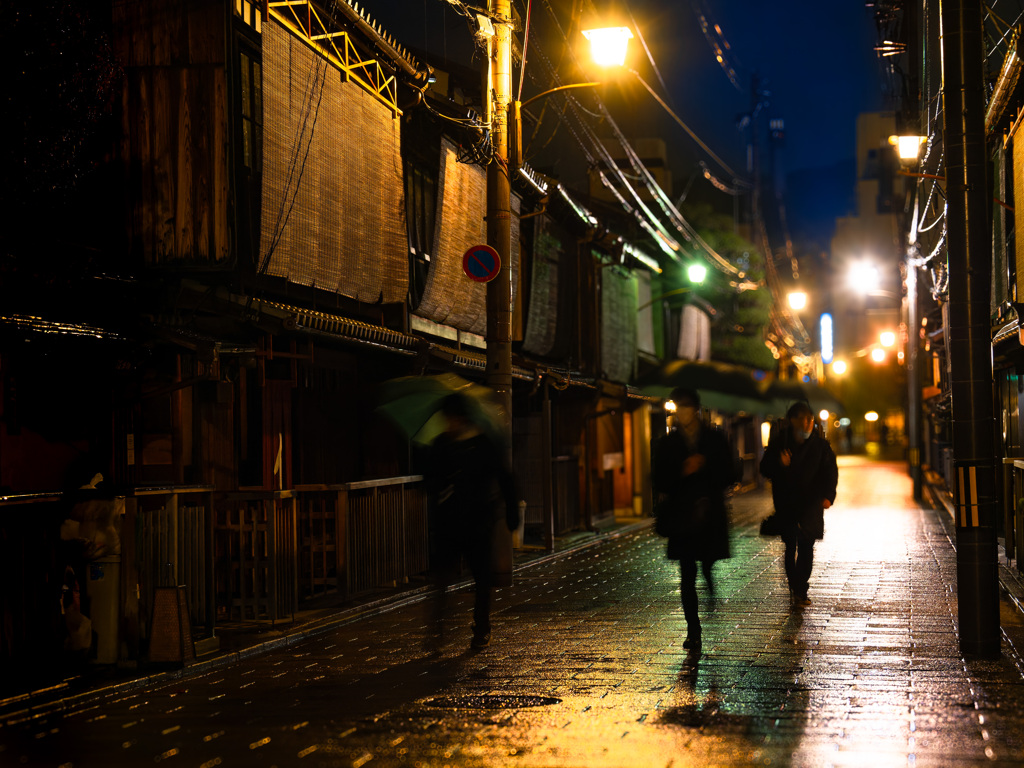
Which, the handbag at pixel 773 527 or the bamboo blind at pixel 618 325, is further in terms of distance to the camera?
the bamboo blind at pixel 618 325

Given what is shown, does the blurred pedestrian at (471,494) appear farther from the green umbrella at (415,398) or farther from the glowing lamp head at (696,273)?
the glowing lamp head at (696,273)

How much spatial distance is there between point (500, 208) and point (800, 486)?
5.36 meters

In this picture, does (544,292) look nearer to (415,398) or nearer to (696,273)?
(696,273)

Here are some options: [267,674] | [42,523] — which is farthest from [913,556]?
[42,523]

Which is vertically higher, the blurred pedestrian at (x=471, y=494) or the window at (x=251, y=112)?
the window at (x=251, y=112)

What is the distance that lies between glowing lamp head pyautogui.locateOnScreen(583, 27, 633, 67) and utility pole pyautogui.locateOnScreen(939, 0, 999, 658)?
234 inches

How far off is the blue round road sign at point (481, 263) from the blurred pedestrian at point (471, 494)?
14.2 feet

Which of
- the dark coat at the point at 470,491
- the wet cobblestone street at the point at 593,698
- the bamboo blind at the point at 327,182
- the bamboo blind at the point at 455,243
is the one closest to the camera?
the wet cobblestone street at the point at 593,698

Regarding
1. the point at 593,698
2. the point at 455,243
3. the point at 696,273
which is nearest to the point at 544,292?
the point at 455,243

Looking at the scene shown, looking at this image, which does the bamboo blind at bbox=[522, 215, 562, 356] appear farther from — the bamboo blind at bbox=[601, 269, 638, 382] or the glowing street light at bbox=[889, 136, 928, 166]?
the glowing street light at bbox=[889, 136, 928, 166]

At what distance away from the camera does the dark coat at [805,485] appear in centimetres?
1177

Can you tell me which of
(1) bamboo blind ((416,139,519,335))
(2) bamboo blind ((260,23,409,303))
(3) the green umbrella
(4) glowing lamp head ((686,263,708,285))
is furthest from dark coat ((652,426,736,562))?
(4) glowing lamp head ((686,263,708,285))

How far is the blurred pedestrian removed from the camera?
9.33 meters

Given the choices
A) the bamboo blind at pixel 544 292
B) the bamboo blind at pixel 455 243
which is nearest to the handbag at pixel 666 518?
the bamboo blind at pixel 455 243
